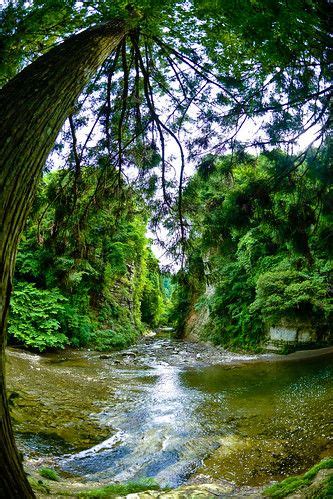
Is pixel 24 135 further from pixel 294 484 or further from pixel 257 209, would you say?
pixel 294 484

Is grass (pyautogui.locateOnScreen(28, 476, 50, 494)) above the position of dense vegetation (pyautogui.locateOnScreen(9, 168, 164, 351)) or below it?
below

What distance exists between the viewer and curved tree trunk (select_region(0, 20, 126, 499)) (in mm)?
1443

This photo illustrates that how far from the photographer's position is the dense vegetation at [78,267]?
528 cm

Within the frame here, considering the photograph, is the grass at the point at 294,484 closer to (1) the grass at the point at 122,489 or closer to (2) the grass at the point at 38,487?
(1) the grass at the point at 122,489

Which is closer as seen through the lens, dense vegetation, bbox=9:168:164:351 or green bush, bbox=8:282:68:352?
dense vegetation, bbox=9:168:164:351

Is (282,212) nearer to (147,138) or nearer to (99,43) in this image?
(147,138)

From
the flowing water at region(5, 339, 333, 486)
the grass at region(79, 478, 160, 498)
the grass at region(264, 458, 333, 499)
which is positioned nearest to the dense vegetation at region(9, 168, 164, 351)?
the flowing water at region(5, 339, 333, 486)

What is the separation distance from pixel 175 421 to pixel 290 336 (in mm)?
7626

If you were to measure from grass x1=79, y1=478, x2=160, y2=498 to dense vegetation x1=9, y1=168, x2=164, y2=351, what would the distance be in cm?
297

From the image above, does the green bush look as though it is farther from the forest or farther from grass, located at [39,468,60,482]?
grass, located at [39,468,60,482]

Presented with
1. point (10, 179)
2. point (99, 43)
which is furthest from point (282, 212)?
point (10, 179)

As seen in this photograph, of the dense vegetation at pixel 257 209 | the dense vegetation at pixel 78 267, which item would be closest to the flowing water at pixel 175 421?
the dense vegetation at pixel 257 209

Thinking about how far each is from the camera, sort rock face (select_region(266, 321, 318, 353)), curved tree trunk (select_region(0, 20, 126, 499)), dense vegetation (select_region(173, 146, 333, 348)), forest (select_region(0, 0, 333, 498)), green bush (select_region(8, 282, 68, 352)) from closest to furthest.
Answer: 1. curved tree trunk (select_region(0, 20, 126, 499))
2. forest (select_region(0, 0, 333, 498))
3. dense vegetation (select_region(173, 146, 333, 348))
4. green bush (select_region(8, 282, 68, 352))
5. rock face (select_region(266, 321, 318, 353))

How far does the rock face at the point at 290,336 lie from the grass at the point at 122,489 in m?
9.19
